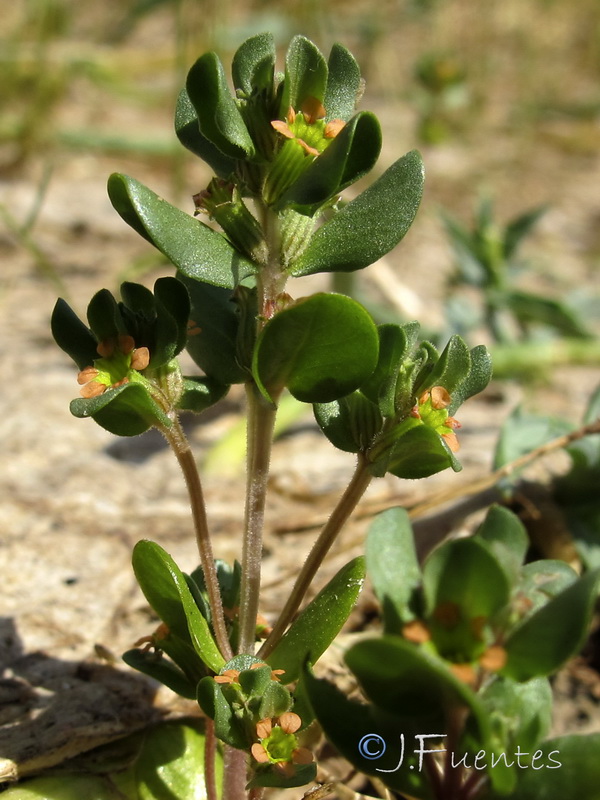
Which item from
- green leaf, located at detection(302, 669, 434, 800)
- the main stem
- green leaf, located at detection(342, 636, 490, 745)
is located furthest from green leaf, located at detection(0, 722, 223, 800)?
green leaf, located at detection(342, 636, 490, 745)

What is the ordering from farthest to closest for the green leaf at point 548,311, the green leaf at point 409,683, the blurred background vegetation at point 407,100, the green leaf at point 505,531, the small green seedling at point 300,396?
the blurred background vegetation at point 407,100 → the green leaf at point 548,311 → the green leaf at point 505,531 → the small green seedling at point 300,396 → the green leaf at point 409,683

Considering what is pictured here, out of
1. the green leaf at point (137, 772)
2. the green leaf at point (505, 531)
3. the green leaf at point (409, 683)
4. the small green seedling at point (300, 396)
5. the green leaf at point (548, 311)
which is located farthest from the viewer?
the green leaf at point (548, 311)

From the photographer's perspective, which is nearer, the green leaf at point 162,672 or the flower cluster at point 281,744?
the flower cluster at point 281,744

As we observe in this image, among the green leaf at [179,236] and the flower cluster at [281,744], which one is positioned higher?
the green leaf at [179,236]

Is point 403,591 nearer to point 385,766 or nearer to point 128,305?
point 385,766

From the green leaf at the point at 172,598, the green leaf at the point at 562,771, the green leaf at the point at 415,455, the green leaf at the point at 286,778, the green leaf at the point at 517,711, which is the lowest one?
the green leaf at the point at 562,771

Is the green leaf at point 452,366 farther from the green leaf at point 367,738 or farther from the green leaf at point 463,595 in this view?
the green leaf at point 367,738

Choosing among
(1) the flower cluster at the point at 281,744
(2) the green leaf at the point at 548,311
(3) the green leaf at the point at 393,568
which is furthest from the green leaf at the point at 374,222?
(2) the green leaf at the point at 548,311
